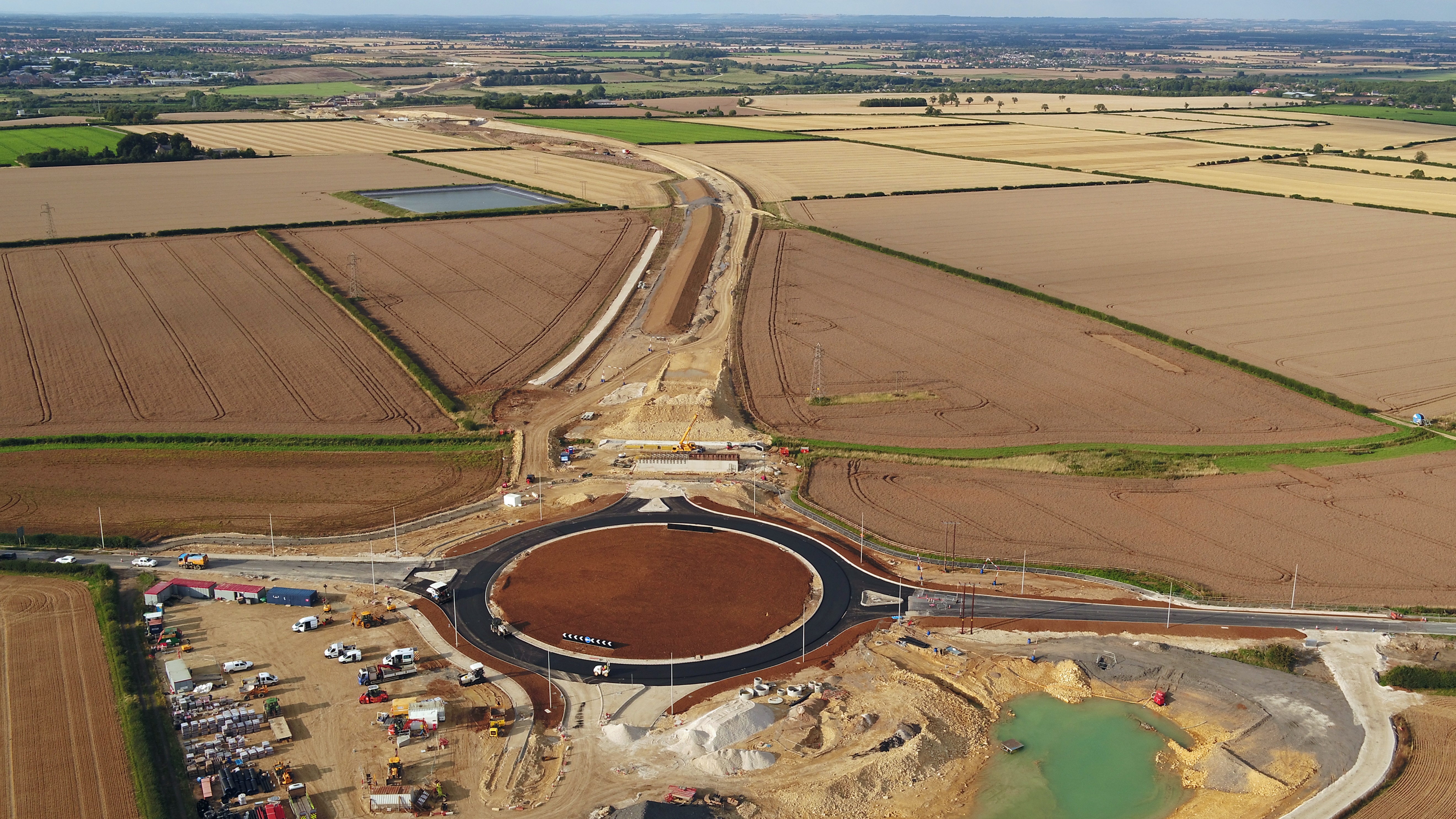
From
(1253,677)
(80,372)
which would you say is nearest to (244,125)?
(80,372)

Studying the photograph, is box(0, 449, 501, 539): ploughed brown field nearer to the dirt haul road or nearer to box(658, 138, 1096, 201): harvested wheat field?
the dirt haul road

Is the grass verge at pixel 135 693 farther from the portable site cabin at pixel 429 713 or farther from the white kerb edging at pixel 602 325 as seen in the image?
the white kerb edging at pixel 602 325

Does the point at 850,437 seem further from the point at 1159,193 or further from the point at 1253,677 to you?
the point at 1159,193

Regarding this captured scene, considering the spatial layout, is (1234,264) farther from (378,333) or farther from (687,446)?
(378,333)

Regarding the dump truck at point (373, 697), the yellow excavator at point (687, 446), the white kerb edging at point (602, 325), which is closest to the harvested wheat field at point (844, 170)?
the white kerb edging at point (602, 325)

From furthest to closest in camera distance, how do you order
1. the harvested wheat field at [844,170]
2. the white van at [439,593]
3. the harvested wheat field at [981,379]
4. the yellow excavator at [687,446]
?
the harvested wheat field at [844,170] < the harvested wheat field at [981,379] < the yellow excavator at [687,446] < the white van at [439,593]

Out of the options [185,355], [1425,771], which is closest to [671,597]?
[1425,771]

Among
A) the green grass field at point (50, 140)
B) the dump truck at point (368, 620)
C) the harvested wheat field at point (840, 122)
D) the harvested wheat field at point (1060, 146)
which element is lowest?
the dump truck at point (368, 620)
